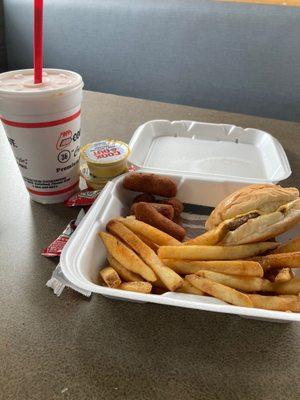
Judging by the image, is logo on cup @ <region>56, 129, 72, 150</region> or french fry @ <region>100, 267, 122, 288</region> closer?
french fry @ <region>100, 267, 122, 288</region>

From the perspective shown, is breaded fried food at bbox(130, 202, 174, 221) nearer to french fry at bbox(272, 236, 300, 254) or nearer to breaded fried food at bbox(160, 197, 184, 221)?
breaded fried food at bbox(160, 197, 184, 221)

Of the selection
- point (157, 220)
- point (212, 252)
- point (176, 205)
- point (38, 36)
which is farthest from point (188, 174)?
point (38, 36)

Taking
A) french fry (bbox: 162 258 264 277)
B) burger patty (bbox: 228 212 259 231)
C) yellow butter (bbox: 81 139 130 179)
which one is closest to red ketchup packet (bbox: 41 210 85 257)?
yellow butter (bbox: 81 139 130 179)

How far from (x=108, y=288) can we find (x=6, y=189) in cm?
53

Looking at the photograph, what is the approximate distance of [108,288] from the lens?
666mm

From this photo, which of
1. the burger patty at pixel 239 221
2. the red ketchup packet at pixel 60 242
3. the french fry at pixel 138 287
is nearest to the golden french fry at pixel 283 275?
the burger patty at pixel 239 221

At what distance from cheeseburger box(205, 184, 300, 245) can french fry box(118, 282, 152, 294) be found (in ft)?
0.51

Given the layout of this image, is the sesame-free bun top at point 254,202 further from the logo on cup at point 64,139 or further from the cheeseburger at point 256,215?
the logo on cup at point 64,139

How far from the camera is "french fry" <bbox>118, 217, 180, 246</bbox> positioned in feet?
2.51

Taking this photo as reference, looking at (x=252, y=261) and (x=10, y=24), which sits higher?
(x=252, y=261)

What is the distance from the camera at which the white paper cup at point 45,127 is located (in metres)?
0.83

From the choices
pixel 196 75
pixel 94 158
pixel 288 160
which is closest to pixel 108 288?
pixel 94 158

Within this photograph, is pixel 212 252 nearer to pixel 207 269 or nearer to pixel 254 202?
pixel 207 269

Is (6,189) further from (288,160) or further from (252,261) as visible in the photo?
(288,160)
